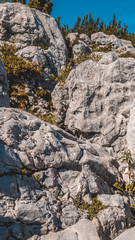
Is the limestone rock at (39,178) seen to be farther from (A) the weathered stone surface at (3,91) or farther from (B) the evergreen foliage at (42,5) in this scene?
(B) the evergreen foliage at (42,5)

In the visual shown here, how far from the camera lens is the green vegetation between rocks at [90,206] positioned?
9.59 metres

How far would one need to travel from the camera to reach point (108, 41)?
98.6 feet

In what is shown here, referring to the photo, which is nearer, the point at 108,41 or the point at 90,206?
the point at 90,206

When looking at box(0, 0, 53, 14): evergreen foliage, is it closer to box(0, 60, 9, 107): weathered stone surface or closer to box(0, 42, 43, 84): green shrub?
box(0, 42, 43, 84): green shrub

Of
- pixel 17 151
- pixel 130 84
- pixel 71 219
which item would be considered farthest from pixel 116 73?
pixel 71 219

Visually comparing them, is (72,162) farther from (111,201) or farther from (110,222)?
(110,222)

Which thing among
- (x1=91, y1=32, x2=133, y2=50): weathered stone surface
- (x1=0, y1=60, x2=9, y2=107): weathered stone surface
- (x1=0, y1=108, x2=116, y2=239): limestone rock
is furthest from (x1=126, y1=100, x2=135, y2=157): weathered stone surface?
(x1=91, y1=32, x2=133, y2=50): weathered stone surface

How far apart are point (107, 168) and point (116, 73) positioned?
8.57 metres

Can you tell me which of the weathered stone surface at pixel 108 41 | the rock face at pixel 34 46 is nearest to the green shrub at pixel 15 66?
the rock face at pixel 34 46

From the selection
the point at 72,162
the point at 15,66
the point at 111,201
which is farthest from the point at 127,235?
the point at 15,66

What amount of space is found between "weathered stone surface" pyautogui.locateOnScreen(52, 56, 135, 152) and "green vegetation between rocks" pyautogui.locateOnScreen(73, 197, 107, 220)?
7.33 meters

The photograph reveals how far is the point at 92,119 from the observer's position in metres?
17.6

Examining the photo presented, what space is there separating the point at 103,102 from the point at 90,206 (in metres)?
9.84

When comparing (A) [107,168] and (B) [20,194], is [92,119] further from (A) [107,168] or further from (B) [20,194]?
(B) [20,194]
